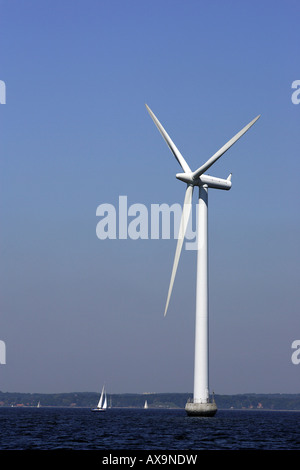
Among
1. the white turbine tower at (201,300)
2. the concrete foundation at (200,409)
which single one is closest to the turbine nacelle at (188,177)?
the white turbine tower at (201,300)

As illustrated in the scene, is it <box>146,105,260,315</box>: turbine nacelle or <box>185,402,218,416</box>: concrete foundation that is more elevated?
<box>146,105,260,315</box>: turbine nacelle

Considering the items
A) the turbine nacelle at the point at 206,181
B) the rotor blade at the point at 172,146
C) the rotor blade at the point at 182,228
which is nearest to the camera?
the rotor blade at the point at 182,228

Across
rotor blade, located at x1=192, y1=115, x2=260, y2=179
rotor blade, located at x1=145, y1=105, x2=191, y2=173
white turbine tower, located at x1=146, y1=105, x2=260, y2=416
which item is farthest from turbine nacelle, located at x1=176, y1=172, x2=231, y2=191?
rotor blade, located at x1=145, y1=105, x2=191, y2=173

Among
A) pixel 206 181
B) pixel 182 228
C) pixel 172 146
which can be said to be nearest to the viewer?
pixel 182 228

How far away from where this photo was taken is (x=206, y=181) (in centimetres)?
13975

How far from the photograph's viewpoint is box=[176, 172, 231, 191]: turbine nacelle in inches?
5271

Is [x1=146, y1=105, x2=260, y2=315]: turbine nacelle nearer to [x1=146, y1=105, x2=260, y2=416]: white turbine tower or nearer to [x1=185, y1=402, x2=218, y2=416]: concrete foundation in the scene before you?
[x1=146, y1=105, x2=260, y2=416]: white turbine tower

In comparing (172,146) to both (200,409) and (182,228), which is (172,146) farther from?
(200,409)

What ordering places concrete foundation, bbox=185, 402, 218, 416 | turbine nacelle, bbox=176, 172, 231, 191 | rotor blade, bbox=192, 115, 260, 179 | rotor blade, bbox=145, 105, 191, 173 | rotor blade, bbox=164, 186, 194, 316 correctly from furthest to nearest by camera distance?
rotor blade, bbox=145, 105, 191, 173
turbine nacelle, bbox=176, 172, 231, 191
concrete foundation, bbox=185, 402, 218, 416
rotor blade, bbox=192, 115, 260, 179
rotor blade, bbox=164, 186, 194, 316

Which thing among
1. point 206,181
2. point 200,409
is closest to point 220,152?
point 206,181

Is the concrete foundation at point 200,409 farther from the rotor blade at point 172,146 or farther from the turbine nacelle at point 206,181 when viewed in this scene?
the rotor blade at point 172,146

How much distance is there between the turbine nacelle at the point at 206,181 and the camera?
439 feet
